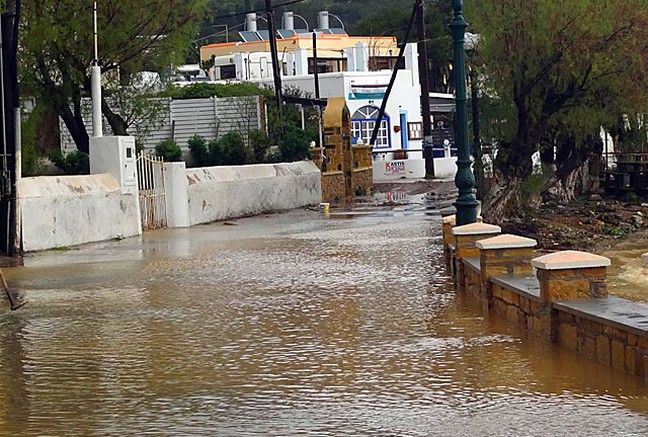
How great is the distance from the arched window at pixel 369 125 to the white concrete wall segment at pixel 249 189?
24561mm

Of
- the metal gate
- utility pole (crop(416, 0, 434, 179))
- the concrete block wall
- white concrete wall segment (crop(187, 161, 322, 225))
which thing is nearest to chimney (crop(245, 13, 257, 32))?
utility pole (crop(416, 0, 434, 179))

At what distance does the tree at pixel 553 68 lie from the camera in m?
26.9

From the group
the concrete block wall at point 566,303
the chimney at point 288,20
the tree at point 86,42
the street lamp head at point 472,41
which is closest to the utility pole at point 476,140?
the street lamp head at point 472,41

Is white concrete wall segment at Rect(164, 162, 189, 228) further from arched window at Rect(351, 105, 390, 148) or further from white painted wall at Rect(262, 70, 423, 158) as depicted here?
arched window at Rect(351, 105, 390, 148)

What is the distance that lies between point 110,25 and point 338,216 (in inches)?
281

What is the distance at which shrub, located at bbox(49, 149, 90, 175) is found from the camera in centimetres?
3011

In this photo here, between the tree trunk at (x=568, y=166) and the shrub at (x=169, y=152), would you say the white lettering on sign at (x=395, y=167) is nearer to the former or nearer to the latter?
the tree trunk at (x=568, y=166)

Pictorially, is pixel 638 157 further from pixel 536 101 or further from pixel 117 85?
pixel 117 85

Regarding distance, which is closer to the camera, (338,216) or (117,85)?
(338,216)

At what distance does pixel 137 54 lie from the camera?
28.4 m

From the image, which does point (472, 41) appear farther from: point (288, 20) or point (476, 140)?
point (288, 20)

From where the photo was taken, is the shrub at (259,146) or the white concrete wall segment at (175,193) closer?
the white concrete wall segment at (175,193)

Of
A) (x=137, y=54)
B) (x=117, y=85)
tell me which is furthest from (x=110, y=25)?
(x=117, y=85)

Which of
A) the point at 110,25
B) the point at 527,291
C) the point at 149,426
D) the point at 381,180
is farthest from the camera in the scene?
the point at 381,180
